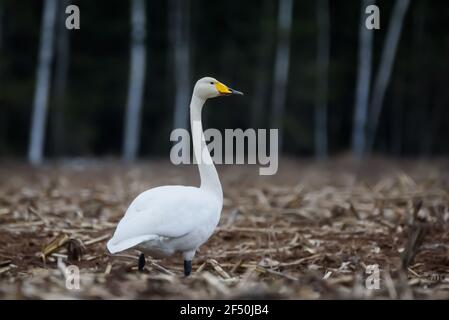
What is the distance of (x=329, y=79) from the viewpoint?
3075 centimetres

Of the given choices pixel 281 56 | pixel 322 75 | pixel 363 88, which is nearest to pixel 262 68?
pixel 281 56

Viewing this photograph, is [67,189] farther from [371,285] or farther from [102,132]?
[102,132]

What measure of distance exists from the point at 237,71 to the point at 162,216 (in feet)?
87.5

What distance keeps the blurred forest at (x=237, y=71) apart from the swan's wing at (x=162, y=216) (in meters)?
19.7

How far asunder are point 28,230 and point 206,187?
2726 millimetres

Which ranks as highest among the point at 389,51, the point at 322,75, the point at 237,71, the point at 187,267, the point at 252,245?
the point at 389,51

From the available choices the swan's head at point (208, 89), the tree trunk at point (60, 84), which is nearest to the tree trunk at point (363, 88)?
the tree trunk at point (60, 84)

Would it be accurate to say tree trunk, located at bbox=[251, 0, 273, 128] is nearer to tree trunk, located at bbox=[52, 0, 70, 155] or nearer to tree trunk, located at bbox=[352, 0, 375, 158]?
tree trunk, located at bbox=[352, 0, 375, 158]

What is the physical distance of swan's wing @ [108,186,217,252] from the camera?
18.2 ft

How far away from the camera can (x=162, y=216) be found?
5750 millimetres

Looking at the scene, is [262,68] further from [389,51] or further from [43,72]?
[43,72]

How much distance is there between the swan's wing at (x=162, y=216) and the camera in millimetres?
5543

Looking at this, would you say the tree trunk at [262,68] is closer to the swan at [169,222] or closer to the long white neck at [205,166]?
the long white neck at [205,166]
